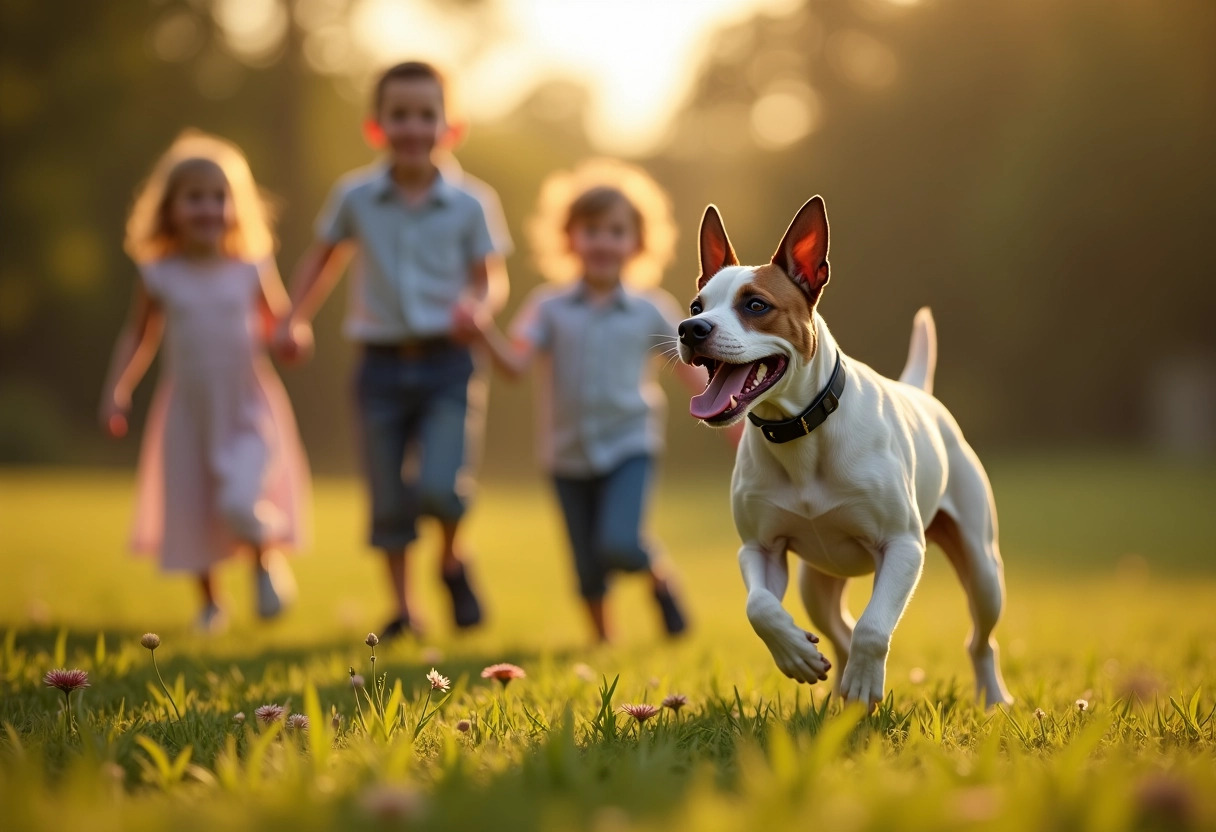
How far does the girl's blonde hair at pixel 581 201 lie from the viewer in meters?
7.01

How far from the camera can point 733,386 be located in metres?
3.47

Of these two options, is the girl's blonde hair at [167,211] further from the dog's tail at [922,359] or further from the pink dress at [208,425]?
the dog's tail at [922,359]

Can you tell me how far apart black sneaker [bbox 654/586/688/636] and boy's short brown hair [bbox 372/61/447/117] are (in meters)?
3.11

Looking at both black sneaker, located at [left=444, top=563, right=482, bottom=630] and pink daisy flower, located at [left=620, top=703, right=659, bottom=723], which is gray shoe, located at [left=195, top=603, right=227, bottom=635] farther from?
pink daisy flower, located at [left=620, top=703, right=659, bottom=723]

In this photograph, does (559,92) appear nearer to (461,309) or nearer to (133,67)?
(133,67)

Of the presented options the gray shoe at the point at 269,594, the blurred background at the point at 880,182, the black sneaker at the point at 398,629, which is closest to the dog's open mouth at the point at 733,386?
the black sneaker at the point at 398,629

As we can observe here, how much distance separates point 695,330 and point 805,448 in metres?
0.52

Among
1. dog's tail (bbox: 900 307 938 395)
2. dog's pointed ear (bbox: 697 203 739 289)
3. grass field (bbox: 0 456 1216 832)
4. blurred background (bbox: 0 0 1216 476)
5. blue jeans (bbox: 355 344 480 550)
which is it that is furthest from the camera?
blurred background (bbox: 0 0 1216 476)

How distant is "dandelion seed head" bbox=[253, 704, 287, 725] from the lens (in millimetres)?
3176

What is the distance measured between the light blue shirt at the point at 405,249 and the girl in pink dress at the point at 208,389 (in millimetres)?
671

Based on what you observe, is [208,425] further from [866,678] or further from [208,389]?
[866,678]

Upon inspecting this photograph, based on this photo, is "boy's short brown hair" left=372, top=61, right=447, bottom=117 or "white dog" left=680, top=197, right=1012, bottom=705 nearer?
"white dog" left=680, top=197, right=1012, bottom=705

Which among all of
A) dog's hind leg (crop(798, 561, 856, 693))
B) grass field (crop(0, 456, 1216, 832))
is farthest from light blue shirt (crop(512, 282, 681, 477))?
dog's hind leg (crop(798, 561, 856, 693))

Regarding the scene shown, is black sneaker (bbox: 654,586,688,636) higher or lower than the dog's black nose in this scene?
lower
